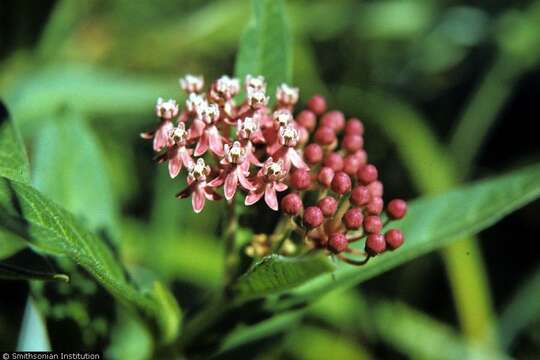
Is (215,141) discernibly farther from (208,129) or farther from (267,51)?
(267,51)

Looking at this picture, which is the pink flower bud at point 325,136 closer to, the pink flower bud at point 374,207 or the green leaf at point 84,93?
the pink flower bud at point 374,207

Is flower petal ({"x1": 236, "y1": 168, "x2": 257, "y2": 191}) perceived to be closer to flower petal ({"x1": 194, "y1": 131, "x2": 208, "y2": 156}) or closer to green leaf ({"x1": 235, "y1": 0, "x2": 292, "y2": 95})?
flower petal ({"x1": 194, "y1": 131, "x2": 208, "y2": 156})

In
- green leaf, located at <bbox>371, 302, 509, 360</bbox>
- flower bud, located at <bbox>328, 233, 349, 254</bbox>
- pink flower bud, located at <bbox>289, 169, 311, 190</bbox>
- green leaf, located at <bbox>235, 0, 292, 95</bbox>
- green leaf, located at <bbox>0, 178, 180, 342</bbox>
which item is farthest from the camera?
green leaf, located at <bbox>371, 302, 509, 360</bbox>

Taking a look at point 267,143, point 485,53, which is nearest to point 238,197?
point 267,143

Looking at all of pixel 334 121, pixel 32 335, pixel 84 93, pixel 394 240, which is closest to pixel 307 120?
pixel 334 121

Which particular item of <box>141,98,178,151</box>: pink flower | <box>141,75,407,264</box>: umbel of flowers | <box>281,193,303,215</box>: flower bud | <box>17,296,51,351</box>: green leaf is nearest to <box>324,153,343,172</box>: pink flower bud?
<box>141,75,407,264</box>: umbel of flowers

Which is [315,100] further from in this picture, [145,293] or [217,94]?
[145,293]

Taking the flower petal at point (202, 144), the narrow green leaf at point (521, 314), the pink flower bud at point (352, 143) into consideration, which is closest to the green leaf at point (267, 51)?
the pink flower bud at point (352, 143)
